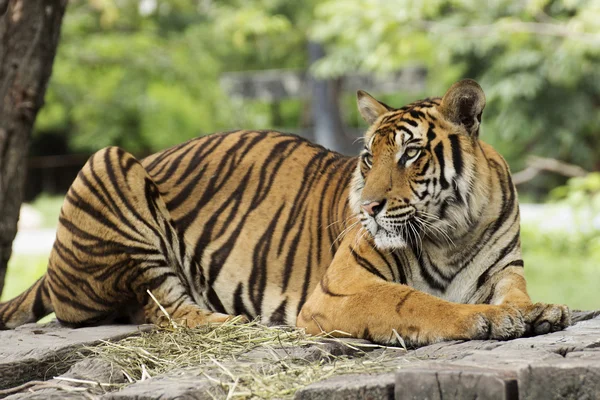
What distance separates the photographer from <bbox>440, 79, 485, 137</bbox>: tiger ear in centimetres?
408

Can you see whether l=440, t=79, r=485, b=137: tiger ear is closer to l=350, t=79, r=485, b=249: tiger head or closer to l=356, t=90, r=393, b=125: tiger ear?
l=350, t=79, r=485, b=249: tiger head

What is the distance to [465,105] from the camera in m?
4.15

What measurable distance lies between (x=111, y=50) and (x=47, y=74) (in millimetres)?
7840

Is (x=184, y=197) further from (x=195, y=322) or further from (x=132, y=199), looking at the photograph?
(x=195, y=322)

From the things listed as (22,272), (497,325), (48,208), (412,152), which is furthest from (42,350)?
(48,208)

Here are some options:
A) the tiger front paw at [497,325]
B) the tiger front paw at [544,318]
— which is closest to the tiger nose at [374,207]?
the tiger front paw at [497,325]

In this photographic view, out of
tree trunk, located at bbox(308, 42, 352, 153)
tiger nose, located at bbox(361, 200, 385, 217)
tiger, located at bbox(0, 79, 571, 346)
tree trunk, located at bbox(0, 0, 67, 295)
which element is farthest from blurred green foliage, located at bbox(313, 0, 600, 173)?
tiger nose, located at bbox(361, 200, 385, 217)

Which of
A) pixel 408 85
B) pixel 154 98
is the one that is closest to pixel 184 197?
pixel 154 98

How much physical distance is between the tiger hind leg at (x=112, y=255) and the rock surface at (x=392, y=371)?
1.08 feet

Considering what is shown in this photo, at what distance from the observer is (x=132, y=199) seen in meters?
4.82

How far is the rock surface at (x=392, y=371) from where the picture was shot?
2869 millimetres

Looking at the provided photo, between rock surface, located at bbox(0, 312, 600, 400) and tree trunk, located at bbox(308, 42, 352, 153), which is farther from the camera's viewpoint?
tree trunk, located at bbox(308, 42, 352, 153)

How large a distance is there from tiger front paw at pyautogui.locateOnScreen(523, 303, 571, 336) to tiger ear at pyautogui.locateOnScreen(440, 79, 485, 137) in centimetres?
89

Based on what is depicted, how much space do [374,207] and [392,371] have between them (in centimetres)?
93
